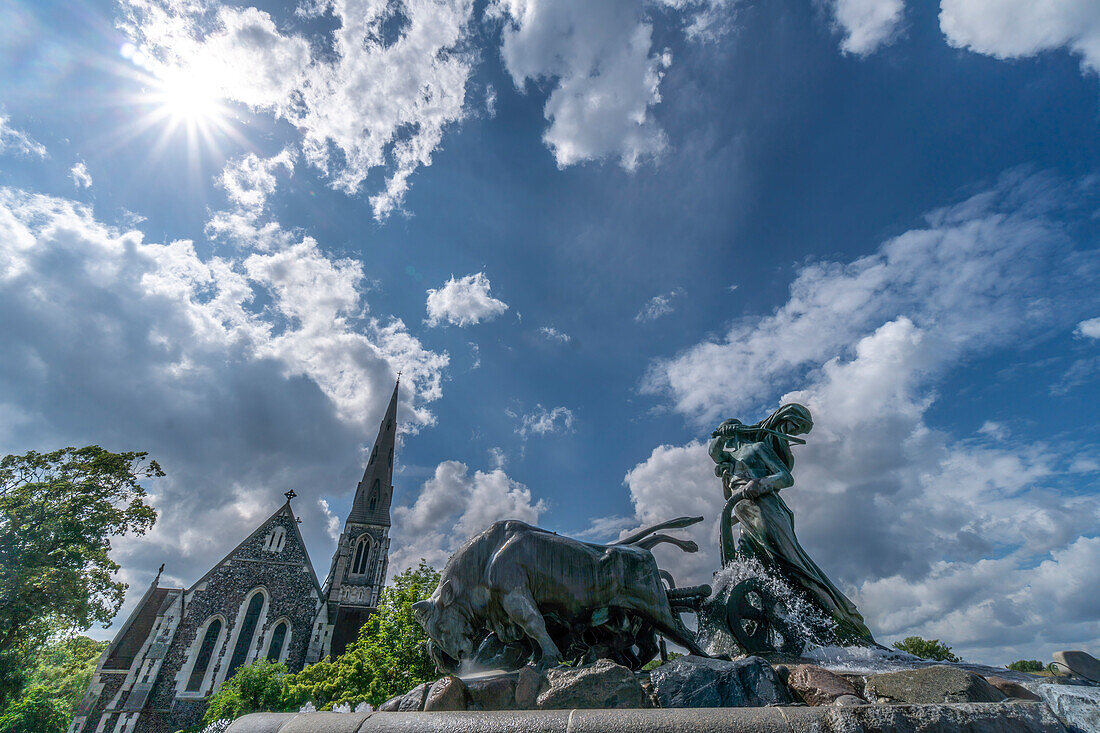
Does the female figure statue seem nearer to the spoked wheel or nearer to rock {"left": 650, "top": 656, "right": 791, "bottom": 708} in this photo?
the spoked wheel

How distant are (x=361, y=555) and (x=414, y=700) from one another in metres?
51.5

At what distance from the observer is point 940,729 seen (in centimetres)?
292

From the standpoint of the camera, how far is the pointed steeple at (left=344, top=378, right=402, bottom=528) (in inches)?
2114

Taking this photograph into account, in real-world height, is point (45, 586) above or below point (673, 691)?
above

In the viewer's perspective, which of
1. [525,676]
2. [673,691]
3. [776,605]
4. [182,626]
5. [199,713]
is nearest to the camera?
[673,691]

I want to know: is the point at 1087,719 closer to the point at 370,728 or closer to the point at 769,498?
the point at 769,498

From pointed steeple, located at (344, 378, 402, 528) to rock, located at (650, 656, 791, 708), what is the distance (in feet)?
176

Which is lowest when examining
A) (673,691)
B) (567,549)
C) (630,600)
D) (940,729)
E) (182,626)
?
(940,729)

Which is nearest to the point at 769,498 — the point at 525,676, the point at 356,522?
the point at 525,676

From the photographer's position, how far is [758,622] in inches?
247

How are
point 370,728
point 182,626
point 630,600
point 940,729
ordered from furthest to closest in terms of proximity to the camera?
point 182,626, point 630,600, point 370,728, point 940,729

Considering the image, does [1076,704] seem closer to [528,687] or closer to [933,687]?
[933,687]

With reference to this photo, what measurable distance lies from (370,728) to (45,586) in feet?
72.6

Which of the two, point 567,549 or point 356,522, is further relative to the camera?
point 356,522
